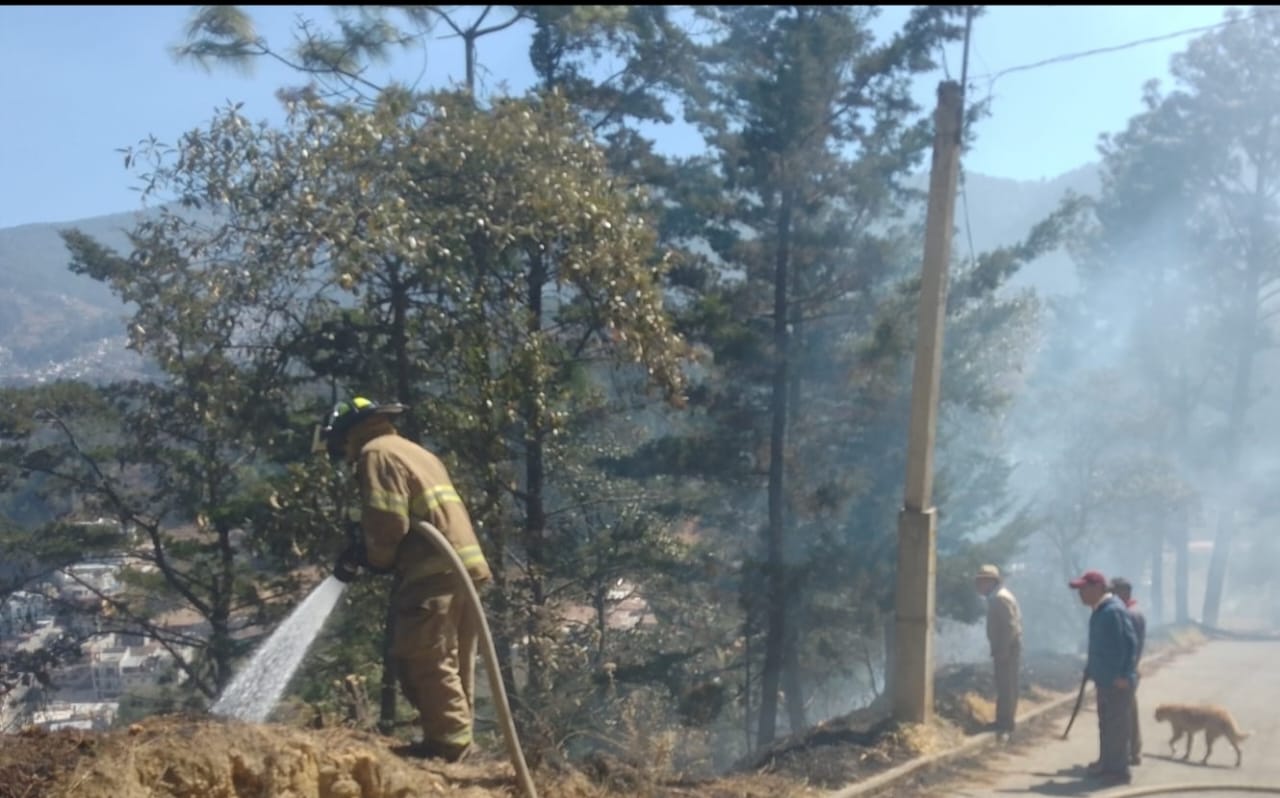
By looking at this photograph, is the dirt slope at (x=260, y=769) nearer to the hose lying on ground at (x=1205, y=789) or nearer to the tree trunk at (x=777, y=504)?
the hose lying on ground at (x=1205, y=789)

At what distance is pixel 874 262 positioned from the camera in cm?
1747

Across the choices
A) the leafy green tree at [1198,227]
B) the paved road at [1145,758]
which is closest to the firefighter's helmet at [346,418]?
the paved road at [1145,758]

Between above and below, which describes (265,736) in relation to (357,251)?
below

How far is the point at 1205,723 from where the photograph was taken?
10.8m

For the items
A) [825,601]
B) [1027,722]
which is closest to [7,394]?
[1027,722]

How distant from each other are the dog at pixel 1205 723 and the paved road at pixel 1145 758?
0.20 metres

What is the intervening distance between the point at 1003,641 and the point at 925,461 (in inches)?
80.8

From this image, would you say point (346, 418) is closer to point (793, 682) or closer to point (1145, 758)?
point (1145, 758)

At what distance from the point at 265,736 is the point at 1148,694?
1391 cm

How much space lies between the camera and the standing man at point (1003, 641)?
454 inches

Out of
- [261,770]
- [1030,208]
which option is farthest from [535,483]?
[1030,208]

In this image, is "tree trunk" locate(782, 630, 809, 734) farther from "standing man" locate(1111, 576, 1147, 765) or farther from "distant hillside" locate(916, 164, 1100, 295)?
"distant hillside" locate(916, 164, 1100, 295)

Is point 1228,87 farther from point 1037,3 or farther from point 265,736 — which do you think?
point 265,736

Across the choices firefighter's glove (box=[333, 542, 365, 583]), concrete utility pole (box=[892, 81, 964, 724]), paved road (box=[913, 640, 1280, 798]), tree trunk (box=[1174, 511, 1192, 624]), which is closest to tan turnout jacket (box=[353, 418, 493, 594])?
firefighter's glove (box=[333, 542, 365, 583])
